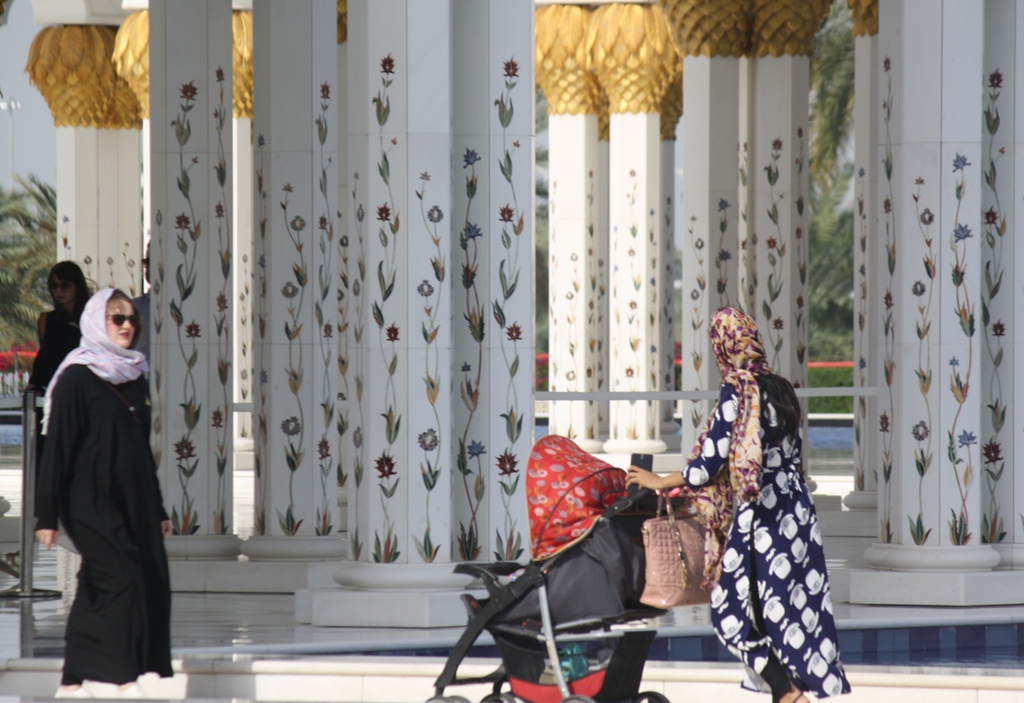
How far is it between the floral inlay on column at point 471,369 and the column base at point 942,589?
1858 mm

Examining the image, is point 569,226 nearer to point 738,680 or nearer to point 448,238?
point 448,238

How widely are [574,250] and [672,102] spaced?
2.22 metres

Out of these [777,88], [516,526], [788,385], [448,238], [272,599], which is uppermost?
[777,88]

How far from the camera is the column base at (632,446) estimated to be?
1616cm

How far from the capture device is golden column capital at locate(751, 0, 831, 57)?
37.8ft

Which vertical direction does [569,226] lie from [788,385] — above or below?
above

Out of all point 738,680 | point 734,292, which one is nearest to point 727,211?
point 734,292

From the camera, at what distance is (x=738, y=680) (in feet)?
18.7

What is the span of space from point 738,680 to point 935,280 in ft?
8.34

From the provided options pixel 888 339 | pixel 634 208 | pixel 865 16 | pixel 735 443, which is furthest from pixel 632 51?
pixel 735 443

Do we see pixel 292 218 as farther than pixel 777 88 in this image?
No

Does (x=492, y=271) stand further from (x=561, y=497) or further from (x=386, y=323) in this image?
(x=561, y=497)

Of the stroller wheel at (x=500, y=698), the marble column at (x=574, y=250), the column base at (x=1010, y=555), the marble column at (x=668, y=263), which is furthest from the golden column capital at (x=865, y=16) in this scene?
the stroller wheel at (x=500, y=698)

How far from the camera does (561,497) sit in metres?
4.95
